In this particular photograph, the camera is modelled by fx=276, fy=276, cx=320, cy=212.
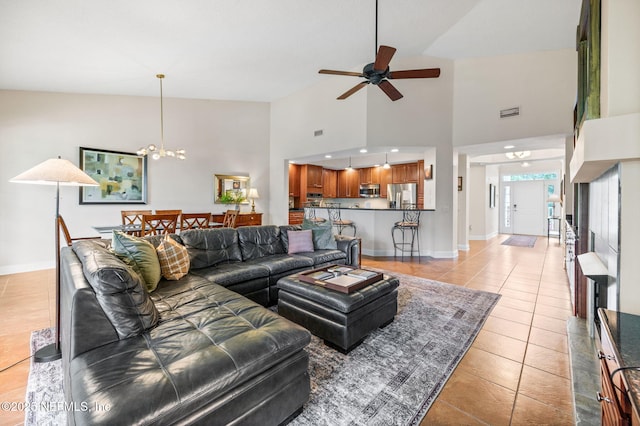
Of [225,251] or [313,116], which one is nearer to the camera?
[225,251]

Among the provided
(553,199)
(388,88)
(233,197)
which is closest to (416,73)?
(388,88)

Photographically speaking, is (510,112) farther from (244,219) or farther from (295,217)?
(295,217)

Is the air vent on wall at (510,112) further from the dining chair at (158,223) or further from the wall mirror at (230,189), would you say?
the dining chair at (158,223)

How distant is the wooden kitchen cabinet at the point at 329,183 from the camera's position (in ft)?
30.4

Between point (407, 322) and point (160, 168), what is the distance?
17.8 feet

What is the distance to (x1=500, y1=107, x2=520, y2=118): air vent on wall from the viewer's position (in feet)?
15.8

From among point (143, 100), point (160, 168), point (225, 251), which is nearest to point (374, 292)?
point (225, 251)

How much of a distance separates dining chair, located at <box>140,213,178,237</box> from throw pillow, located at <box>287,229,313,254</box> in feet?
5.80

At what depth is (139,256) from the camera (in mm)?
2172

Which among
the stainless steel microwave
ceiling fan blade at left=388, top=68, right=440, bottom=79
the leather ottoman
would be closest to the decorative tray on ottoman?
the leather ottoman

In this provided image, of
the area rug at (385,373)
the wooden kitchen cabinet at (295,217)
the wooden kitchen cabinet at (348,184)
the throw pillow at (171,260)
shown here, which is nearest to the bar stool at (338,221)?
the wooden kitchen cabinet at (295,217)

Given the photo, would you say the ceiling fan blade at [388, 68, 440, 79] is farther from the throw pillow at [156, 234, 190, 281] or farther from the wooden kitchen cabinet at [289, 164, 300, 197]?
the wooden kitchen cabinet at [289, 164, 300, 197]

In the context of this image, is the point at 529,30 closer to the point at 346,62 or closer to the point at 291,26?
the point at 346,62

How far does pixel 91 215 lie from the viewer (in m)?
4.94
